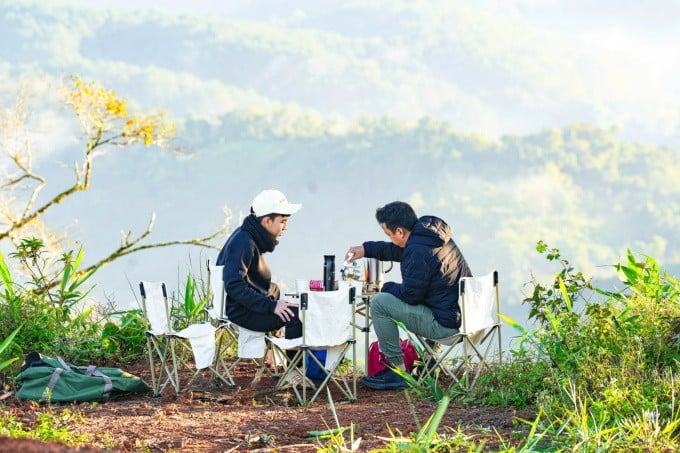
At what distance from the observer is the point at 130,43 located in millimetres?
55156

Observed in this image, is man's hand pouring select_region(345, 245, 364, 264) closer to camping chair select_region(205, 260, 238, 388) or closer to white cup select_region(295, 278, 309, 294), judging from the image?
white cup select_region(295, 278, 309, 294)

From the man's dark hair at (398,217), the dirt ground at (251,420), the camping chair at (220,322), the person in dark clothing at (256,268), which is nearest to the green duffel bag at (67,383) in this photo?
the dirt ground at (251,420)

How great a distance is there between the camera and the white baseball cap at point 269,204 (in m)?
5.78

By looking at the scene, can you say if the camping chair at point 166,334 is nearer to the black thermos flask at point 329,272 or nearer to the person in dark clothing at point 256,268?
the person in dark clothing at point 256,268

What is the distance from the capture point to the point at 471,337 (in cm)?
597

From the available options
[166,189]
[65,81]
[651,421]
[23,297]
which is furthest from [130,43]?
[651,421]

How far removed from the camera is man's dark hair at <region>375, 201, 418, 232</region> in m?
5.86

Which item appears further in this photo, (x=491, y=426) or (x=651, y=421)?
(x=491, y=426)

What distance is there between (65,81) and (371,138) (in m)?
33.7

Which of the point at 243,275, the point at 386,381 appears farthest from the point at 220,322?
the point at 386,381

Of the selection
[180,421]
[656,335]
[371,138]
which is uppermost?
[371,138]

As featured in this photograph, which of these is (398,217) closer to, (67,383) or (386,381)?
(386,381)

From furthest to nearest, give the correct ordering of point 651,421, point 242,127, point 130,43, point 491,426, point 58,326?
point 130,43, point 242,127, point 58,326, point 491,426, point 651,421

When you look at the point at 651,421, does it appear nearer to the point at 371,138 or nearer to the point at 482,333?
the point at 482,333
